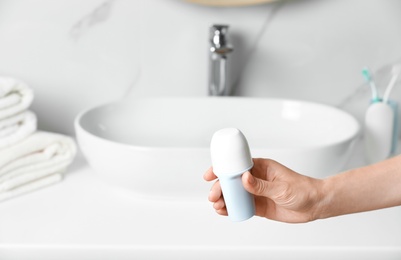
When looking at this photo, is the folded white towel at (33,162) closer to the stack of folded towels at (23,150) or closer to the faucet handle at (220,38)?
the stack of folded towels at (23,150)

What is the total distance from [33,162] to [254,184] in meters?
0.58

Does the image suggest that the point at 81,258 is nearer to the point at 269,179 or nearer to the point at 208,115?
the point at 269,179

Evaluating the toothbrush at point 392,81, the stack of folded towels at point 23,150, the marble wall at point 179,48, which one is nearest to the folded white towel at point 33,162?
the stack of folded towels at point 23,150

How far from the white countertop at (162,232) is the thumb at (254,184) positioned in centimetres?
23

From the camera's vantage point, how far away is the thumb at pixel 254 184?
2.50 ft

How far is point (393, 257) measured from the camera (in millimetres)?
988

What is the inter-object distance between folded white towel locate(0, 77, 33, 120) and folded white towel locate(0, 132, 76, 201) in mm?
58

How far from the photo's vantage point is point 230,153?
766mm

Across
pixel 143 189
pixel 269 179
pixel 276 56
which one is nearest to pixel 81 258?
pixel 143 189

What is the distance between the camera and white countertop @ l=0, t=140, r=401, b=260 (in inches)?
38.6

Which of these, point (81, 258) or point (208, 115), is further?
point (208, 115)

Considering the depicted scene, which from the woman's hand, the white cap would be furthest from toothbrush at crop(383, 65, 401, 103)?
the white cap

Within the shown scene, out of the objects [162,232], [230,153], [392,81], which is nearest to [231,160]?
[230,153]

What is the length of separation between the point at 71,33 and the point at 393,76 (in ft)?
2.39
